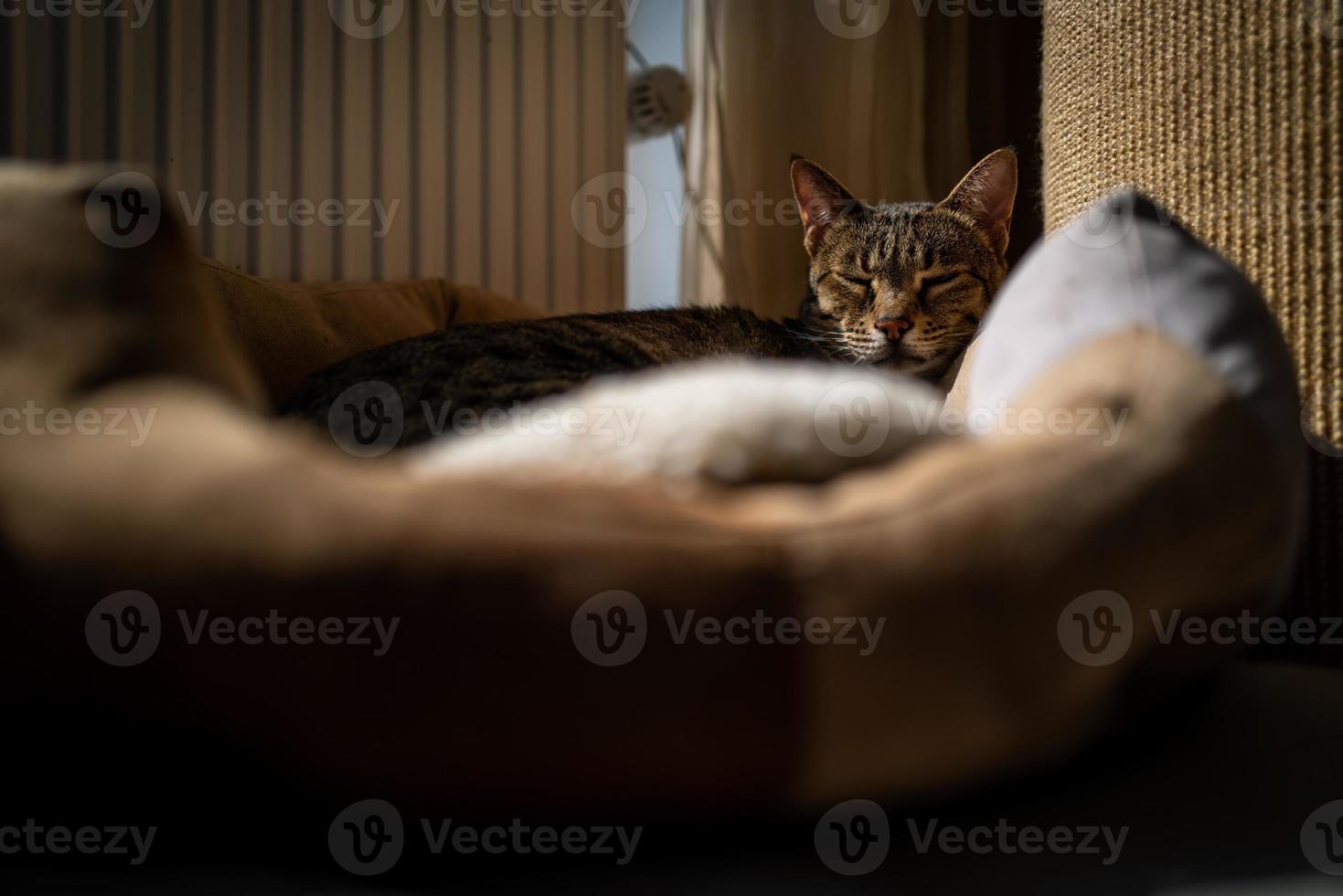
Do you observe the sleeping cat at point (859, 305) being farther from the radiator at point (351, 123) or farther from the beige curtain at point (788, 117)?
the radiator at point (351, 123)

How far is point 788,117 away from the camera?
2.06 meters

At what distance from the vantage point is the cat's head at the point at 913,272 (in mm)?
1377

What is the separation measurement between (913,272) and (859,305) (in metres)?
0.10

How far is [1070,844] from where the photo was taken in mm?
440

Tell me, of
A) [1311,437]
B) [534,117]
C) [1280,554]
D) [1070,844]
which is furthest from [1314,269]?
[534,117]

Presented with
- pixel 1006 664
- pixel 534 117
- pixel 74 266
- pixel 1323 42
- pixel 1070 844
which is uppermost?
pixel 534 117

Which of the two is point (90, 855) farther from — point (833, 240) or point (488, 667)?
point (833, 240)

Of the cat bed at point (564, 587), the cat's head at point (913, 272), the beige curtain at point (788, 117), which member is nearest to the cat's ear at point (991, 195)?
the cat's head at point (913, 272)

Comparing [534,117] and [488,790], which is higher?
[534,117]

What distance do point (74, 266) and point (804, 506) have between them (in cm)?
39

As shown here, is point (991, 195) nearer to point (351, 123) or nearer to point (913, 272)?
point (913, 272)

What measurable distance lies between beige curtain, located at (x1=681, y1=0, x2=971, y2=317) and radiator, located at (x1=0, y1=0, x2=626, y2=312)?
23cm

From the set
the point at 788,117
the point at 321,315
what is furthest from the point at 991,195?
the point at 321,315

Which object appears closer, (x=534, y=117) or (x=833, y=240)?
(x=833, y=240)
